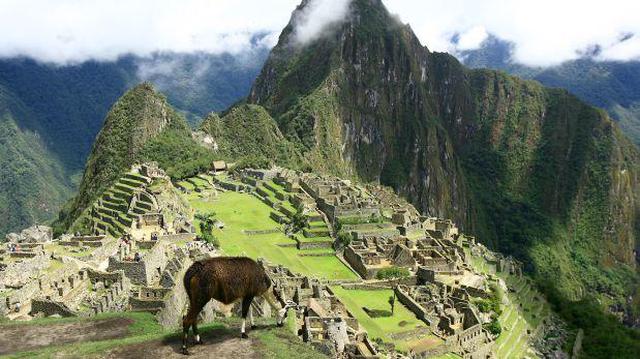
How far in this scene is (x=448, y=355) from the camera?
39469mm

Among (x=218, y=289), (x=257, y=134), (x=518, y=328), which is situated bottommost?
(x=518, y=328)

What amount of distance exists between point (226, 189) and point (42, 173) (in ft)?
300

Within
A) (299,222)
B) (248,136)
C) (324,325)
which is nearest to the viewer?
(324,325)

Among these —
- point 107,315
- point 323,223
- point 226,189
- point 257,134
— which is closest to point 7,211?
point 257,134

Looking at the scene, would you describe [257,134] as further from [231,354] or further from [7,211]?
[231,354]

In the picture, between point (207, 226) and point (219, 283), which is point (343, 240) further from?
point (219, 283)

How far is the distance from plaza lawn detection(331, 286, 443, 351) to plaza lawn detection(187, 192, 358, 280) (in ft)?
13.6

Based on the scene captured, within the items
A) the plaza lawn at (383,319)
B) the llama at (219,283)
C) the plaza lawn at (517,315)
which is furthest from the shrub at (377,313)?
the llama at (219,283)

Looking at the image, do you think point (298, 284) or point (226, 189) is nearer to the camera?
point (298, 284)

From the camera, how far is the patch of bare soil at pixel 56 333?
17.8m

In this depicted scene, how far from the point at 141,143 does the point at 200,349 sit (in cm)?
10228

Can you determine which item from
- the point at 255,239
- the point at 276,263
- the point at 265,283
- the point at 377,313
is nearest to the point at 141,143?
the point at 255,239

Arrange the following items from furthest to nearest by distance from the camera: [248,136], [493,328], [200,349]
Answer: [248,136] < [493,328] < [200,349]

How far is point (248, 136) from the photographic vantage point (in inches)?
5595
